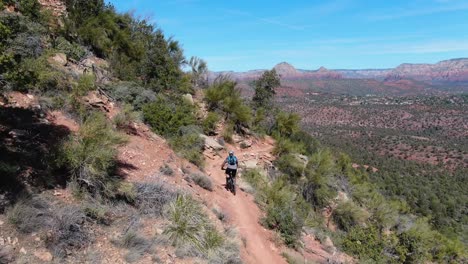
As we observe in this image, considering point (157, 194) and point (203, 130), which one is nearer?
point (157, 194)

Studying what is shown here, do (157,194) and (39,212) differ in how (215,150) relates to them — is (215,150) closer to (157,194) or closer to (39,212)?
(157,194)

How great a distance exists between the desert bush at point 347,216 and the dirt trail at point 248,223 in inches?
258

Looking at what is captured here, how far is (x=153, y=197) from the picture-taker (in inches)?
340

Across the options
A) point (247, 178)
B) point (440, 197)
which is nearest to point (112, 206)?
point (247, 178)

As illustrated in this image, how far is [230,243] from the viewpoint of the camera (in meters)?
9.02

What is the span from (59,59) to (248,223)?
9.98 m

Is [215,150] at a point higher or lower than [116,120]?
lower

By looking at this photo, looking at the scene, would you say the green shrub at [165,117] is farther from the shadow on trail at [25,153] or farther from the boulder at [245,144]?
the shadow on trail at [25,153]

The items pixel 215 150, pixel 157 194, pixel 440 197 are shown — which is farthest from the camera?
pixel 440 197

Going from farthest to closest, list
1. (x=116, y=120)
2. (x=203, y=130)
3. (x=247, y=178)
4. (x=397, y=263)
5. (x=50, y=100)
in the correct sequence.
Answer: (x=203, y=130), (x=247, y=178), (x=397, y=263), (x=116, y=120), (x=50, y=100)

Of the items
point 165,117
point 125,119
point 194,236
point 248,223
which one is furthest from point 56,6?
point 194,236

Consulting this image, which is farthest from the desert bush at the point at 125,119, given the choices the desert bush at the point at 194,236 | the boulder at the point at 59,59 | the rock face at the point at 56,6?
the rock face at the point at 56,6

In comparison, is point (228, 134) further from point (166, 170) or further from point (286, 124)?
point (166, 170)

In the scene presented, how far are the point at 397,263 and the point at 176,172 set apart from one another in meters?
9.35
